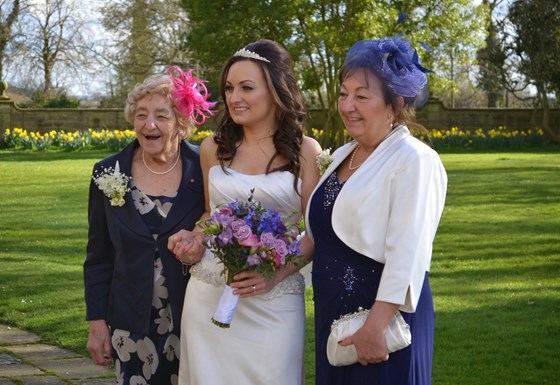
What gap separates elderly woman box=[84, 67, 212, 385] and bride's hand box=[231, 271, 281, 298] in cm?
50

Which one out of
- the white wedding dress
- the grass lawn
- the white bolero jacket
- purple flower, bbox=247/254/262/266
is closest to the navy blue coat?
the white wedding dress

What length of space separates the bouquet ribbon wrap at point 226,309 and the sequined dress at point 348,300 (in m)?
0.37

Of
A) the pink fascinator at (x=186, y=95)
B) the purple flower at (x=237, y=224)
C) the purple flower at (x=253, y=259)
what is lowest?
the purple flower at (x=253, y=259)

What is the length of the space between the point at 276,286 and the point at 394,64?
3.56 ft

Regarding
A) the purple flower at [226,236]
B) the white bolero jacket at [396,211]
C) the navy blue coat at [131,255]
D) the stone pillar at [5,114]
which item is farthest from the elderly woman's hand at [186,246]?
the stone pillar at [5,114]

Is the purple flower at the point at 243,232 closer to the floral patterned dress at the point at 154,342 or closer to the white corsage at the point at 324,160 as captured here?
the white corsage at the point at 324,160

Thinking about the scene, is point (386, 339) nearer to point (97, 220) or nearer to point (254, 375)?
point (254, 375)

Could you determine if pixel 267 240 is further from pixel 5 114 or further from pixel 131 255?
pixel 5 114

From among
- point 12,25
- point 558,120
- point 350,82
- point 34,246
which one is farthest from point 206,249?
point 12,25

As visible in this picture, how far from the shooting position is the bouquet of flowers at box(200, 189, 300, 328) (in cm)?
374

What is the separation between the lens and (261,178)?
4176 mm

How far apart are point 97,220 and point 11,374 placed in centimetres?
233

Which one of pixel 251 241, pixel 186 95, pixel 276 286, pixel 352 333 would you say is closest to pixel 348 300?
pixel 352 333

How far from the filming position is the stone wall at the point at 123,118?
120 feet
